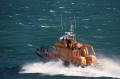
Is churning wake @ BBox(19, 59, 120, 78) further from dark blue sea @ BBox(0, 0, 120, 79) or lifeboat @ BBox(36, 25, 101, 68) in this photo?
lifeboat @ BBox(36, 25, 101, 68)

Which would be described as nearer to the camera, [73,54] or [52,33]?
[73,54]

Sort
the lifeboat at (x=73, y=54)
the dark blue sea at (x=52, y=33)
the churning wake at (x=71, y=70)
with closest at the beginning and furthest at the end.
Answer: the churning wake at (x=71, y=70)
the lifeboat at (x=73, y=54)
the dark blue sea at (x=52, y=33)

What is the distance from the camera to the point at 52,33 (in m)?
116

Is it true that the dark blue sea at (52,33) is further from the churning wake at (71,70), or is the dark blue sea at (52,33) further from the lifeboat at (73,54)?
the lifeboat at (73,54)

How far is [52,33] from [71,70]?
126 ft

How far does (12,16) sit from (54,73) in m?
74.4

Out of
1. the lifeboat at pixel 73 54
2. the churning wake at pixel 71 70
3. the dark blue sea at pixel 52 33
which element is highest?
the lifeboat at pixel 73 54

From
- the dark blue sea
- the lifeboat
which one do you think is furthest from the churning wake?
the lifeboat

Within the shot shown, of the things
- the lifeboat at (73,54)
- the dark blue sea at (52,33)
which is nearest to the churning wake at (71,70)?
the dark blue sea at (52,33)

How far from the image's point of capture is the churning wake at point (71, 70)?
77062 mm

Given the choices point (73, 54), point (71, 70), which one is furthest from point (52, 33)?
point (71, 70)

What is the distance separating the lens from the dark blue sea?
261 ft

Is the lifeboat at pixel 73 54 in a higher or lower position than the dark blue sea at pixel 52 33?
higher

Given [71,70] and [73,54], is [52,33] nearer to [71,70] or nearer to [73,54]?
[73,54]
